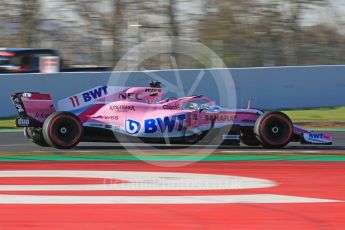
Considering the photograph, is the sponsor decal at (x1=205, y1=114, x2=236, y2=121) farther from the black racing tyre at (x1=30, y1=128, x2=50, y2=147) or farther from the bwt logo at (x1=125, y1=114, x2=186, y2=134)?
the black racing tyre at (x1=30, y1=128, x2=50, y2=147)

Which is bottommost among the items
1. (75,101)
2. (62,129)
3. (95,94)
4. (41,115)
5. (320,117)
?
(320,117)

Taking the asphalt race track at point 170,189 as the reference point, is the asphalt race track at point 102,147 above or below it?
below

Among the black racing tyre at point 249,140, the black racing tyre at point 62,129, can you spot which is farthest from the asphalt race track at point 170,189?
Answer: the black racing tyre at point 249,140

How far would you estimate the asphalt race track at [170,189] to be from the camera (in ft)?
21.6

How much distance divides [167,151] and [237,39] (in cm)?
1221

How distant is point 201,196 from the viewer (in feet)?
26.0

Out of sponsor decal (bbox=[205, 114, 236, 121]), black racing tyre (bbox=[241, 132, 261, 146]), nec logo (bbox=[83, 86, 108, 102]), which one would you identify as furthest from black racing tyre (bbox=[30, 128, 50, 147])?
black racing tyre (bbox=[241, 132, 261, 146])

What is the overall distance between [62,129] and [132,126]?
44.6 inches

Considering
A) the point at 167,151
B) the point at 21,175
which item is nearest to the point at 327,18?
the point at 167,151

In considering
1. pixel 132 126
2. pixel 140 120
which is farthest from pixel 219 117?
pixel 132 126

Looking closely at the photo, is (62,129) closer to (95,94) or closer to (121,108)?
(95,94)

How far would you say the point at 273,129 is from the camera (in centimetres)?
1293

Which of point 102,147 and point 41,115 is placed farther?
point 102,147

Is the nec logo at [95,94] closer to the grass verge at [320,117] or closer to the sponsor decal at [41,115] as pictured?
the sponsor decal at [41,115]
